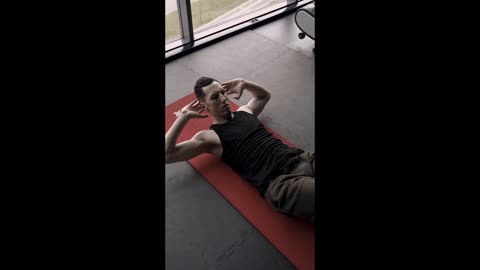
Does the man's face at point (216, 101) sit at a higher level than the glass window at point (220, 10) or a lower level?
higher

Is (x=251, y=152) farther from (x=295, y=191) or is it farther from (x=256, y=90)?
(x=256, y=90)

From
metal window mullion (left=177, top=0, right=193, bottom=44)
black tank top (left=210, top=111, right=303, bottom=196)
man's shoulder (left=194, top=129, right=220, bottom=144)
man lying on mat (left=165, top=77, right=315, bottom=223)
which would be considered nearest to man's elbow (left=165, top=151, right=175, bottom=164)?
man lying on mat (left=165, top=77, right=315, bottom=223)

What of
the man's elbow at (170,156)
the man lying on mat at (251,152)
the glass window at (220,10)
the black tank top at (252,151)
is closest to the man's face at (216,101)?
the man lying on mat at (251,152)

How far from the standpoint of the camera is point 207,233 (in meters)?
3.21

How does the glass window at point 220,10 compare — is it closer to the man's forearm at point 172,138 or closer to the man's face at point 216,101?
the man's face at point 216,101

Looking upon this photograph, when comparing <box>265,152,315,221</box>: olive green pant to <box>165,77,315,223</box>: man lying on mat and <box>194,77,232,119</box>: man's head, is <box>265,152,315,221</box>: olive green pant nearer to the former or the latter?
<box>165,77,315,223</box>: man lying on mat

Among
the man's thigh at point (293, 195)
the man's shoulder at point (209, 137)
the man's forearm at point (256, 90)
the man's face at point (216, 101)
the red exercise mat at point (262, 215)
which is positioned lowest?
the red exercise mat at point (262, 215)

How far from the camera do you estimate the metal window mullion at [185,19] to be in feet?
16.8

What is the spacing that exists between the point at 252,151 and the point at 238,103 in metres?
1.22

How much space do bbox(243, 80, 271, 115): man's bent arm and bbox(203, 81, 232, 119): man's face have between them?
0.45 metres

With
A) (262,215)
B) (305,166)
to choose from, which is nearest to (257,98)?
(305,166)
